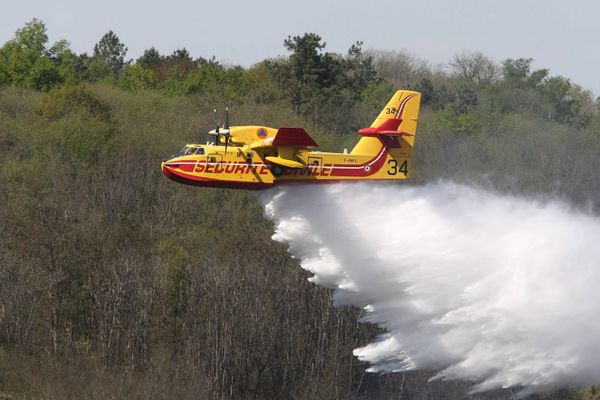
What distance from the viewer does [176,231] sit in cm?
4650

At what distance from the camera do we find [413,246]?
86.9 feet

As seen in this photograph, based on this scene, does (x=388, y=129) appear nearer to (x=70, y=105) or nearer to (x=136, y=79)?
(x=70, y=105)

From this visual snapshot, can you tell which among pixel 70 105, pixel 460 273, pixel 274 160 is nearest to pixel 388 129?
pixel 274 160

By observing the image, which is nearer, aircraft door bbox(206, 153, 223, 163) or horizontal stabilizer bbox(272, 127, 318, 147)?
horizontal stabilizer bbox(272, 127, 318, 147)

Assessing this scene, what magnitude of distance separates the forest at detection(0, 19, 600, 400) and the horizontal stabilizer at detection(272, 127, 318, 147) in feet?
49.5

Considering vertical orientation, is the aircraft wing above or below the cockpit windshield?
above

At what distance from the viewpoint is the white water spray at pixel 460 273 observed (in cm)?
2597

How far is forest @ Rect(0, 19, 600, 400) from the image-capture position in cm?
4000

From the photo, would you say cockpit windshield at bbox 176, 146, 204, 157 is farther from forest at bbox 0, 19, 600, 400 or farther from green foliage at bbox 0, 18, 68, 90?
green foliage at bbox 0, 18, 68, 90

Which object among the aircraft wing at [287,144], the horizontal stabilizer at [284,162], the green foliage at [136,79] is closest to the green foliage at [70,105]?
the green foliage at [136,79]

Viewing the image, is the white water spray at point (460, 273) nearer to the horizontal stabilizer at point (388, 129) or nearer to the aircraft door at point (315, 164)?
the aircraft door at point (315, 164)

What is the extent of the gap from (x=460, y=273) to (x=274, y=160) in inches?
205

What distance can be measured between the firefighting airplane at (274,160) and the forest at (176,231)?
45.3 feet

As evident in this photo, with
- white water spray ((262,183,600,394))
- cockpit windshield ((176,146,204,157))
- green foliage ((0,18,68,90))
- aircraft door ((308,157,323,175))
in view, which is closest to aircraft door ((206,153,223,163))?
cockpit windshield ((176,146,204,157))
